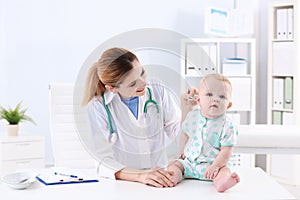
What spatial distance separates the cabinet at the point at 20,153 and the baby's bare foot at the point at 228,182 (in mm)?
2346

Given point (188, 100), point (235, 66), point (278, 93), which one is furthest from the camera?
point (235, 66)

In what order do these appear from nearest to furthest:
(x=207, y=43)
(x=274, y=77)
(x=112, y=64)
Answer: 1. (x=112, y=64)
2. (x=274, y=77)
3. (x=207, y=43)

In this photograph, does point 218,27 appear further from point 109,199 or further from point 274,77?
point 109,199

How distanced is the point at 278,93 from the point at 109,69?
289 cm

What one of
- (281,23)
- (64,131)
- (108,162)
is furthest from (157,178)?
(281,23)

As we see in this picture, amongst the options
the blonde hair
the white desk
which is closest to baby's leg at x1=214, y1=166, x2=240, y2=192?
the blonde hair

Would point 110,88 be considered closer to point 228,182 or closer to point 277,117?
point 228,182

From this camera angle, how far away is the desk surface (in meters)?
1.39

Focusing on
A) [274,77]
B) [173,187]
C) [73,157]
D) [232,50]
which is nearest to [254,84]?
[274,77]

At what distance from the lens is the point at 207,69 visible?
4.67ft

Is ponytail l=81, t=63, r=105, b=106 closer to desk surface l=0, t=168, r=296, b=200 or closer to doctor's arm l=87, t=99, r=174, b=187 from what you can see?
doctor's arm l=87, t=99, r=174, b=187

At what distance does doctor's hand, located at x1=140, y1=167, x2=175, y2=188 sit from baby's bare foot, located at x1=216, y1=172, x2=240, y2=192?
144mm

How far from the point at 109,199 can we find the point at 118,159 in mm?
165

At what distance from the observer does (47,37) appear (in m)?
4.22
